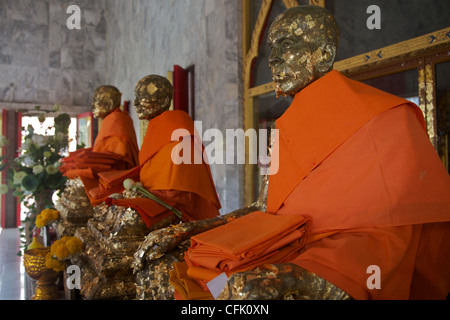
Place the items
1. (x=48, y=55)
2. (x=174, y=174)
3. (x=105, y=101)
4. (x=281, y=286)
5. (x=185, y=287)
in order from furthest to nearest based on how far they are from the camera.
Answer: (x=48, y=55)
(x=105, y=101)
(x=174, y=174)
(x=185, y=287)
(x=281, y=286)

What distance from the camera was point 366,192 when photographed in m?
1.20

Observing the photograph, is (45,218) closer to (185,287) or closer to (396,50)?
(185,287)

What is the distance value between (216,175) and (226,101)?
39.1 inches

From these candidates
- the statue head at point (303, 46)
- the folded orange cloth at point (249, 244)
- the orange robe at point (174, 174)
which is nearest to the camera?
the folded orange cloth at point (249, 244)

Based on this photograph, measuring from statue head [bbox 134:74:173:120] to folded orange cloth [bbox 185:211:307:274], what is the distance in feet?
5.94

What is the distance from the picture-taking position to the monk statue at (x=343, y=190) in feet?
3.45

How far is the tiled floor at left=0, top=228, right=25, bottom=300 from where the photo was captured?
3580 millimetres

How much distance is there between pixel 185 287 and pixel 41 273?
2055mm

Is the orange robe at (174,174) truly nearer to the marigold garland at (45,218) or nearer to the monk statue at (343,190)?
the marigold garland at (45,218)

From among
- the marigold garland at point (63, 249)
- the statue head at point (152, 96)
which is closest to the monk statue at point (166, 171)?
the statue head at point (152, 96)

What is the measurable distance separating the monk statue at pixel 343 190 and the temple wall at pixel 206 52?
9.21ft

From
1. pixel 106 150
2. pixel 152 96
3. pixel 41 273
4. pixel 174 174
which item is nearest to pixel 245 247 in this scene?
pixel 174 174

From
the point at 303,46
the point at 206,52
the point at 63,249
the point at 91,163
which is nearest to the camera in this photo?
the point at 303,46

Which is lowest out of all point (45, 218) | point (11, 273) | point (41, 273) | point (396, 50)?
point (11, 273)
